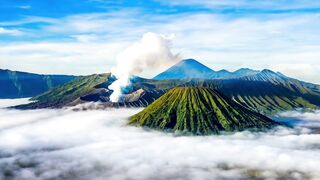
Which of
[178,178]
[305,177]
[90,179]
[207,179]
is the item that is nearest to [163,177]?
[178,178]

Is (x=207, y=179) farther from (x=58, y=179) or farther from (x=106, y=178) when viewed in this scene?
(x=58, y=179)

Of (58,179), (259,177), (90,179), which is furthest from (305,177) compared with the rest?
(58,179)

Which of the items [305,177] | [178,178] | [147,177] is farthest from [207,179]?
[305,177]

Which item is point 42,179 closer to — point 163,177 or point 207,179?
point 163,177

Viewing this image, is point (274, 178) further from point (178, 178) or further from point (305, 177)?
point (178, 178)

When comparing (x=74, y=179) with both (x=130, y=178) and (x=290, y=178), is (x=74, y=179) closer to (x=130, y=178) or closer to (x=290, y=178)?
(x=130, y=178)
